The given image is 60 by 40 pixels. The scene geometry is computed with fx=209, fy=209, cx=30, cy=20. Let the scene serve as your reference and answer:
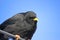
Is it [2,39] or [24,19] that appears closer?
[2,39]

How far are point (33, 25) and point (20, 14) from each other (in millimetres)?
477

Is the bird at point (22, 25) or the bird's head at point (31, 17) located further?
the bird's head at point (31, 17)

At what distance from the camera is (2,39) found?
4203 mm

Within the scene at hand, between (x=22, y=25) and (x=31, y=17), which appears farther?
(x=31, y=17)

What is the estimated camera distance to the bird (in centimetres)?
443

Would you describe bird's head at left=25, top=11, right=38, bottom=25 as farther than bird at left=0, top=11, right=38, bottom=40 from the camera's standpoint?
Yes

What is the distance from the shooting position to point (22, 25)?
450 centimetres

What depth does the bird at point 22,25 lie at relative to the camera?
4426 mm

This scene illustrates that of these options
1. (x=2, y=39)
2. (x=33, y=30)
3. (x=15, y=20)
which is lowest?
(x=2, y=39)

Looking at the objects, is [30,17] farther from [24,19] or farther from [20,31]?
[20,31]

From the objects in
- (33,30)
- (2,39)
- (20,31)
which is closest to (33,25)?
(33,30)

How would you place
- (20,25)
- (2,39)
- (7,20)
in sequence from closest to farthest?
1. (2,39)
2. (20,25)
3. (7,20)

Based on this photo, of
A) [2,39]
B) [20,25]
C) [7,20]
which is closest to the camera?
[2,39]

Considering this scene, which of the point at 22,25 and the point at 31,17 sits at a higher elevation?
the point at 31,17
